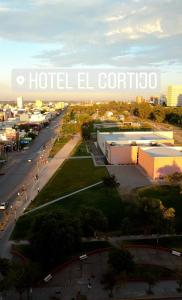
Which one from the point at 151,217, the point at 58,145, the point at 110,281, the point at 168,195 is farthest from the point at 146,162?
the point at 58,145

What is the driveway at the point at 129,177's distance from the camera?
85.5 ft

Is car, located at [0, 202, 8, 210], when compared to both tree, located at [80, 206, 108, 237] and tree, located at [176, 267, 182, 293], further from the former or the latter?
tree, located at [176, 267, 182, 293]

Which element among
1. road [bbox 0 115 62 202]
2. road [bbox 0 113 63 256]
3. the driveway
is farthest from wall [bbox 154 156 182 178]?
road [bbox 0 115 62 202]

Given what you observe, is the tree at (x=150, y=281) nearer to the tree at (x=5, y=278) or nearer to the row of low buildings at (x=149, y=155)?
the tree at (x=5, y=278)

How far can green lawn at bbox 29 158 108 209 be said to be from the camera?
2470 cm

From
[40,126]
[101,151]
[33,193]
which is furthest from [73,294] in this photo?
[40,126]

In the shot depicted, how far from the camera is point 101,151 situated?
4338cm

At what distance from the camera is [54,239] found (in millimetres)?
13969

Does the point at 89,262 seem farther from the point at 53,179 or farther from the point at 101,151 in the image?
the point at 101,151

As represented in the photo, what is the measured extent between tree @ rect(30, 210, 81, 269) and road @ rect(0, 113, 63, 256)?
2.42 m

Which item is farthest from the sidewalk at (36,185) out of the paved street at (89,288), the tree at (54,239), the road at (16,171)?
the paved street at (89,288)

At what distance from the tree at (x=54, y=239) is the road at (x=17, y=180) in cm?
242

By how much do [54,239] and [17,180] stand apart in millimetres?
16992

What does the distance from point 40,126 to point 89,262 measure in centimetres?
6648
